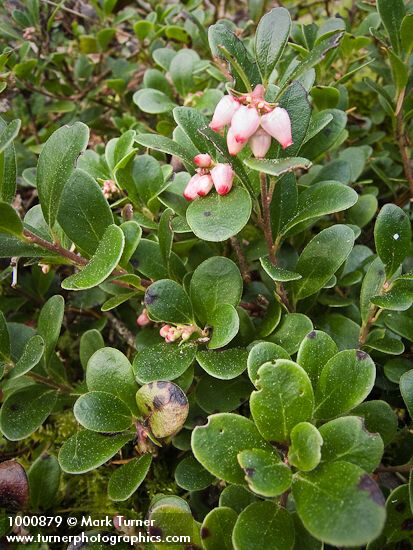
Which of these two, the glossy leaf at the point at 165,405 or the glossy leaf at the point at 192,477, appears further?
the glossy leaf at the point at 192,477

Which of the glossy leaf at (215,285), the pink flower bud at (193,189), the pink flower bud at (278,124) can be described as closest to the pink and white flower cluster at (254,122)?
the pink flower bud at (278,124)

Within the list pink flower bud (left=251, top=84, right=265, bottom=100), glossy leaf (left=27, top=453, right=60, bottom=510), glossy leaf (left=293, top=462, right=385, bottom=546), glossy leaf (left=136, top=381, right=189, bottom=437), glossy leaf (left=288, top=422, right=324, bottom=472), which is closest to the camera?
glossy leaf (left=293, top=462, right=385, bottom=546)

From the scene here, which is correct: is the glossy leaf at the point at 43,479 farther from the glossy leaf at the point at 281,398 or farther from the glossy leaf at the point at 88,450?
the glossy leaf at the point at 281,398

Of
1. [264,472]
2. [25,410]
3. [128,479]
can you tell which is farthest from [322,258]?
[25,410]

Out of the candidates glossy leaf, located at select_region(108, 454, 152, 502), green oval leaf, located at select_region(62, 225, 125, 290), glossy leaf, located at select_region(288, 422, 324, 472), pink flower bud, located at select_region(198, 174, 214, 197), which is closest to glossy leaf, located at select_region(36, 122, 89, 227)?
green oval leaf, located at select_region(62, 225, 125, 290)

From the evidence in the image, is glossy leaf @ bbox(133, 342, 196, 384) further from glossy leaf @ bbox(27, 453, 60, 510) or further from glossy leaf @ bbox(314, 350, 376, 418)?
glossy leaf @ bbox(27, 453, 60, 510)

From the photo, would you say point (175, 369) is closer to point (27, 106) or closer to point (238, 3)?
point (27, 106)

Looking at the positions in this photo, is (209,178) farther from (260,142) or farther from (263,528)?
(263,528)
